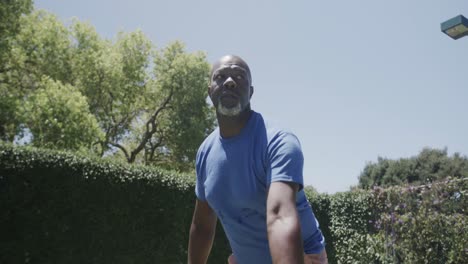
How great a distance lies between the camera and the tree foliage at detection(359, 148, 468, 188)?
30.8 meters

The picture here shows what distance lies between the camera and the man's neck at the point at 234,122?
5.63 ft

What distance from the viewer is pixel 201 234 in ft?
6.50

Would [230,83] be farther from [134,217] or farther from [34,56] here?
[34,56]

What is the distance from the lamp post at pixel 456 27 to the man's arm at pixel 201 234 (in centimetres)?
577

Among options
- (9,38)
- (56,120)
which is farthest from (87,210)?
(9,38)

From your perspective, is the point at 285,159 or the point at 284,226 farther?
the point at 285,159

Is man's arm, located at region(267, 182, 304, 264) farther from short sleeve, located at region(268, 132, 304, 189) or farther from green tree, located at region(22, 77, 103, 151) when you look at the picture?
green tree, located at region(22, 77, 103, 151)

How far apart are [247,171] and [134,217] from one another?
6.53 m

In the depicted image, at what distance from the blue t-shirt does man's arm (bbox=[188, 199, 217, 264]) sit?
→ 211 millimetres

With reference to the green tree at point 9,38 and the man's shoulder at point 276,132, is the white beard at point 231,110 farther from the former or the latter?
the green tree at point 9,38

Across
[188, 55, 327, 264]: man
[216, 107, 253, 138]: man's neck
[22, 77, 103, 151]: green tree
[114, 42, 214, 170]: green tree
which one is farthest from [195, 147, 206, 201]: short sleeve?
[114, 42, 214, 170]: green tree

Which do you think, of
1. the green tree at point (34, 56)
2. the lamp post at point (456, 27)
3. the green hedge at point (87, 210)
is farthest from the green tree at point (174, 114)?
the lamp post at point (456, 27)

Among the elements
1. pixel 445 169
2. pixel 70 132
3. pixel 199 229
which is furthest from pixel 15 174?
pixel 445 169

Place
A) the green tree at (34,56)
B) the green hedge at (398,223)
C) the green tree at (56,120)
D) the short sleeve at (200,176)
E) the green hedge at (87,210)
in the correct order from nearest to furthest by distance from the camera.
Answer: the short sleeve at (200,176) → the green hedge at (87,210) → the green hedge at (398,223) → the green tree at (56,120) → the green tree at (34,56)
